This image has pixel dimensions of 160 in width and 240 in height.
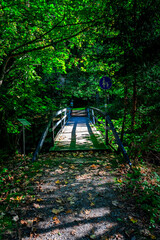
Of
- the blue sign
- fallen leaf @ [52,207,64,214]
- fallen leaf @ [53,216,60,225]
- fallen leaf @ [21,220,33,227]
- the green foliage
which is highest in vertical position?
the blue sign

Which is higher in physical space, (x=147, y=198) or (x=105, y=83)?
(x=105, y=83)

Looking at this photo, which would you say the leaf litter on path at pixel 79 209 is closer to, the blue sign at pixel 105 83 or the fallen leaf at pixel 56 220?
the fallen leaf at pixel 56 220

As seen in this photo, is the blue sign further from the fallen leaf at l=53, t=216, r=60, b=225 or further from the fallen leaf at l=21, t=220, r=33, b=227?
the fallen leaf at l=21, t=220, r=33, b=227

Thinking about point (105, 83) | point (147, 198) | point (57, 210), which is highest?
point (105, 83)

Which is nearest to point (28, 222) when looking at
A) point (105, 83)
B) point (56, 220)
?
point (56, 220)

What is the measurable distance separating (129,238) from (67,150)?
154 inches

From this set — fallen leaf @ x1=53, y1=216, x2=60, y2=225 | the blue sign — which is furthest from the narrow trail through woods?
the blue sign

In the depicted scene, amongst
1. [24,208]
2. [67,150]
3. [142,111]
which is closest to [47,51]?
[67,150]

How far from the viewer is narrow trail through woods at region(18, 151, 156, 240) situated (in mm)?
2057

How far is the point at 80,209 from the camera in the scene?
8.36 ft

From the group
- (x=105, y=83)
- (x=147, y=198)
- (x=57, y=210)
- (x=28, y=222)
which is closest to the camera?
(x=28, y=222)

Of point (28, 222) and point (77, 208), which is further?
point (77, 208)

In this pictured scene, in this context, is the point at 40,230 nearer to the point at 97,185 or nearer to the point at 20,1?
the point at 97,185

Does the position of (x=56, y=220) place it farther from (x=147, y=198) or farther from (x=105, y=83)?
(x=105, y=83)
